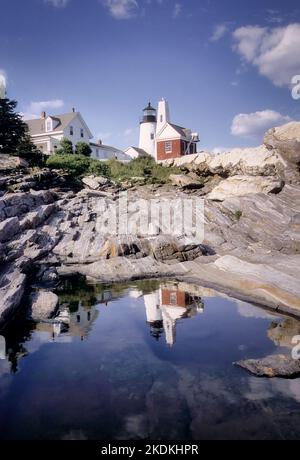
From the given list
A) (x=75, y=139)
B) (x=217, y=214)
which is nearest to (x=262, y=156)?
(x=217, y=214)

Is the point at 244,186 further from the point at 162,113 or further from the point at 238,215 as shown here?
the point at 162,113

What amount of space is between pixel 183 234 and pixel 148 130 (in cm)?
4655

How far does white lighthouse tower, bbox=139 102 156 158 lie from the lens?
71250 mm

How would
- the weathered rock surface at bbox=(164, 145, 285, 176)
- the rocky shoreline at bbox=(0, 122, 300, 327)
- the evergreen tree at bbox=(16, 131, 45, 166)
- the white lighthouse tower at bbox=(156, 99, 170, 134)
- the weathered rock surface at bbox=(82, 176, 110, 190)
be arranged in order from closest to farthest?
1. the rocky shoreline at bbox=(0, 122, 300, 327)
2. the weathered rock surface at bbox=(164, 145, 285, 176)
3. the evergreen tree at bbox=(16, 131, 45, 166)
4. the weathered rock surface at bbox=(82, 176, 110, 190)
5. the white lighthouse tower at bbox=(156, 99, 170, 134)

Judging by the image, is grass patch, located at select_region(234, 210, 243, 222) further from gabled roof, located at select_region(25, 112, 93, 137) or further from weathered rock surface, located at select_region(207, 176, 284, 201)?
gabled roof, located at select_region(25, 112, 93, 137)

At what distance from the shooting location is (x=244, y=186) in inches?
1468

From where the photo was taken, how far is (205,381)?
474 inches

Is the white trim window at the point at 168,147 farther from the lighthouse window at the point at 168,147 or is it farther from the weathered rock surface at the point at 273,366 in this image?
the weathered rock surface at the point at 273,366

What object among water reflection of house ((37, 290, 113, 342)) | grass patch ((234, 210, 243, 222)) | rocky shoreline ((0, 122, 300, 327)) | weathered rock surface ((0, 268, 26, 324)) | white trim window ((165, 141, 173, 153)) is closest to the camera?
water reflection of house ((37, 290, 113, 342))

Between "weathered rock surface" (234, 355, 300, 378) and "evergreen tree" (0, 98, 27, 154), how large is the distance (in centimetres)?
3809

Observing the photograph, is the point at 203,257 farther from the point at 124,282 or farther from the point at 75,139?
the point at 75,139

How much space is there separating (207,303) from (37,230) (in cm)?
1606


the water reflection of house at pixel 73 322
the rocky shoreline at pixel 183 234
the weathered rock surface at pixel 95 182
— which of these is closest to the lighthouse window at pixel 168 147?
the rocky shoreline at pixel 183 234

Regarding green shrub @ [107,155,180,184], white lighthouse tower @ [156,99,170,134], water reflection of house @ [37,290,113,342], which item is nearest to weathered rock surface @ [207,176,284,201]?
green shrub @ [107,155,180,184]
